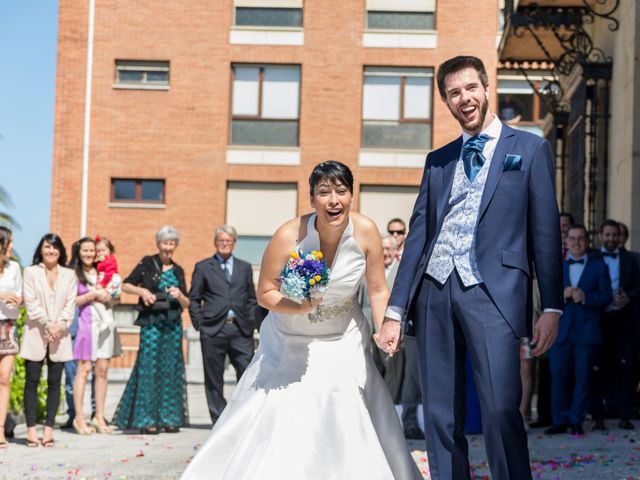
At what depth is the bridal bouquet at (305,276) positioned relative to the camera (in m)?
6.26

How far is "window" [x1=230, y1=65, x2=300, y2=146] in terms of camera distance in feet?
111

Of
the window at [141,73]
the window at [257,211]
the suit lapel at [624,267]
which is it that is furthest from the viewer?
the window at [141,73]

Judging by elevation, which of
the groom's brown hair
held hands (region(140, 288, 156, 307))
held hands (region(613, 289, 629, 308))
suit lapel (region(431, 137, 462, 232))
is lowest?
held hands (region(140, 288, 156, 307))

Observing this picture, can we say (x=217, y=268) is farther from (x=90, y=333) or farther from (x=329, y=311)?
(x=329, y=311)

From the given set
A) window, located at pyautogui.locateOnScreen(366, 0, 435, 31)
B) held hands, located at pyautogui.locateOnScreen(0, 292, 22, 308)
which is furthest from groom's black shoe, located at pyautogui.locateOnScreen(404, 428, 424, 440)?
window, located at pyautogui.locateOnScreen(366, 0, 435, 31)

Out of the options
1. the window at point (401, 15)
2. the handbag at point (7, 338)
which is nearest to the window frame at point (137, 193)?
the window at point (401, 15)

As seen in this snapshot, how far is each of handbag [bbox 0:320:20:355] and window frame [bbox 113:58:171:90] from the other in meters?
23.6

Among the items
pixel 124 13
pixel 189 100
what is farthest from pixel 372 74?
pixel 124 13

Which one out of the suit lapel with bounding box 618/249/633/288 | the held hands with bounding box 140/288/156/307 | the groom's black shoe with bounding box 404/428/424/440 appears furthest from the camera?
the held hands with bounding box 140/288/156/307

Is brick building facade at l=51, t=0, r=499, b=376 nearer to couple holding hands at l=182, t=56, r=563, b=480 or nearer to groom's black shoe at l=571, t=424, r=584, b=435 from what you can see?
groom's black shoe at l=571, t=424, r=584, b=435

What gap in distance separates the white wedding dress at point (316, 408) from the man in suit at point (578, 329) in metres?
5.57

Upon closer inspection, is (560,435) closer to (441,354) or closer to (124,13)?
(441,354)

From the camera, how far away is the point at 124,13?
33906 millimetres

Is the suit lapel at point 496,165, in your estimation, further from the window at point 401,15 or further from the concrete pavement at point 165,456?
the window at point 401,15
